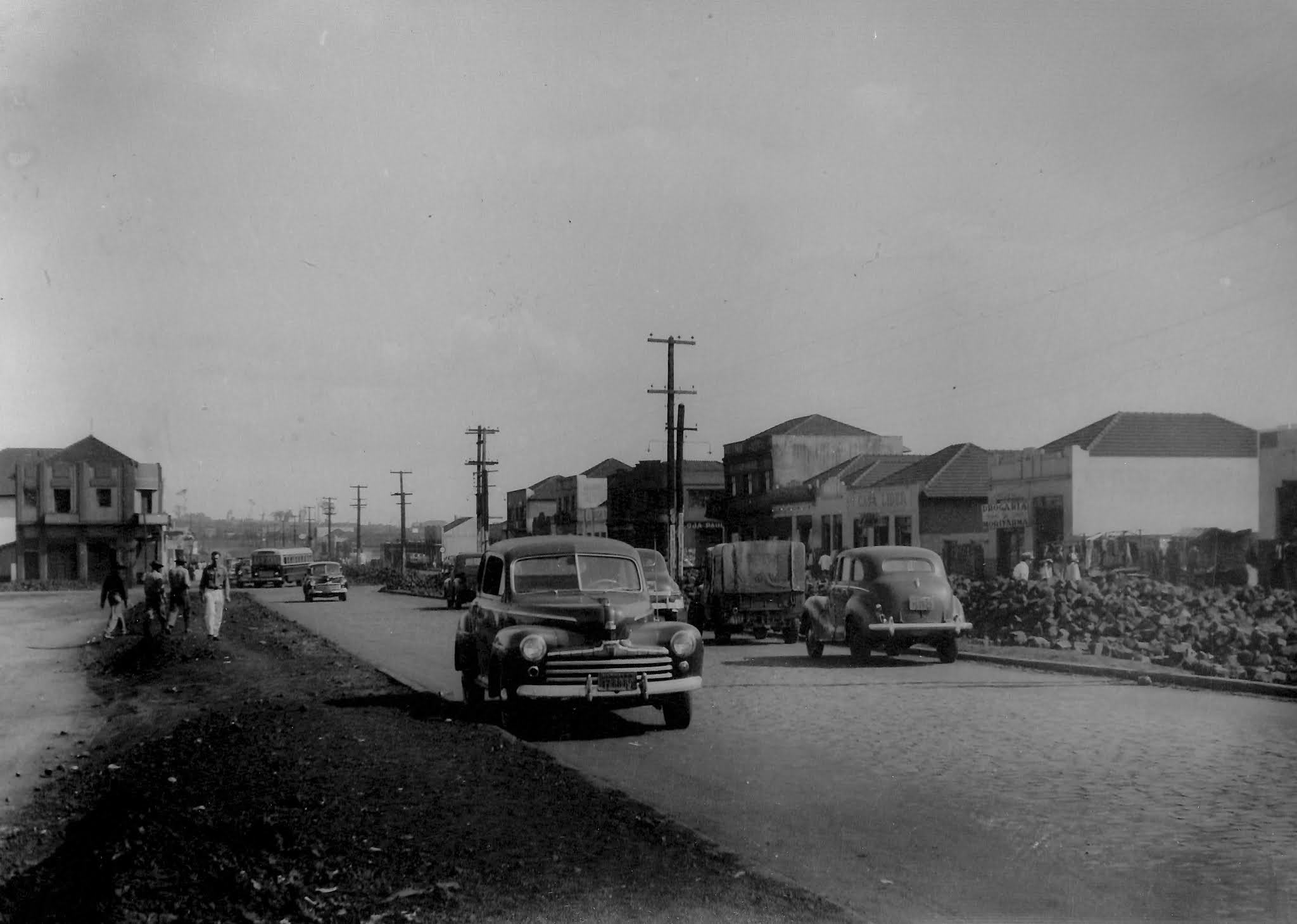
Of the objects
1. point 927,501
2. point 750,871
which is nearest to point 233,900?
point 750,871

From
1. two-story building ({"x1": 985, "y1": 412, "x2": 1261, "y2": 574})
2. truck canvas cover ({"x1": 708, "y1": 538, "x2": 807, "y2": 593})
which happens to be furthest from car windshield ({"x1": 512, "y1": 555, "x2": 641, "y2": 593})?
two-story building ({"x1": 985, "y1": 412, "x2": 1261, "y2": 574})

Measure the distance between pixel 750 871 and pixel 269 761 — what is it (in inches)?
190

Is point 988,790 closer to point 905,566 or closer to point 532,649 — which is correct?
point 532,649

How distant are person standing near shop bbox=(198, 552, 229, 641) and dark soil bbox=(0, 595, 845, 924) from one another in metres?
11.2

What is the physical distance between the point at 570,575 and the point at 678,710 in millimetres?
1831

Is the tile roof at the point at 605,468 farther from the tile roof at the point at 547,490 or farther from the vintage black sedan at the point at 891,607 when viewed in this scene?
the vintage black sedan at the point at 891,607

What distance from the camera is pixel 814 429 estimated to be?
251ft

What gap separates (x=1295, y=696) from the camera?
530 inches

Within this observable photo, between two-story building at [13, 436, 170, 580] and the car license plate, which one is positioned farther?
two-story building at [13, 436, 170, 580]

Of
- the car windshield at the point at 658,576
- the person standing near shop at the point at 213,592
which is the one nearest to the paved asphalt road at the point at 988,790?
the car windshield at the point at 658,576

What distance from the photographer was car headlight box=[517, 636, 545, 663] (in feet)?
36.2

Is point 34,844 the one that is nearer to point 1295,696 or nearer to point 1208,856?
point 1208,856

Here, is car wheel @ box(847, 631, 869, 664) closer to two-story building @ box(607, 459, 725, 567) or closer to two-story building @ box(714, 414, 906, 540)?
two-story building @ box(714, 414, 906, 540)

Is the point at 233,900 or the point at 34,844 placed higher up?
the point at 233,900
